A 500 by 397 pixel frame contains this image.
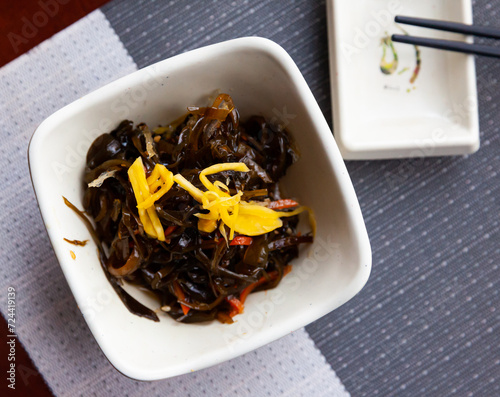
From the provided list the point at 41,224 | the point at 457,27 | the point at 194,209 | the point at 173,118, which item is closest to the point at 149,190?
the point at 194,209

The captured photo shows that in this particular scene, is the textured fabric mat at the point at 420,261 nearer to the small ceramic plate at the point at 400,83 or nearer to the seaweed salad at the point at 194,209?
the small ceramic plate at the point at 400,83

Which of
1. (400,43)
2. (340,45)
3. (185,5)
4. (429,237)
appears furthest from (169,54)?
(429,237)

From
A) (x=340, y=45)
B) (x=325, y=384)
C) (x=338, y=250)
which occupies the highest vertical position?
(x=340, y=45)

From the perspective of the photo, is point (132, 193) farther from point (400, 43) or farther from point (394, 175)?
point (400, 43)

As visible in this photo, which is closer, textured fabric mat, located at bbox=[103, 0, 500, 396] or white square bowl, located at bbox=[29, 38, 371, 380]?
white square bowl, located at bbox=[29, 38, 371, 380]

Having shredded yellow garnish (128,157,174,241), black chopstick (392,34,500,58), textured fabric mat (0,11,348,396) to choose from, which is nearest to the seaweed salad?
shredded yellow garnish (128,157,174,241)

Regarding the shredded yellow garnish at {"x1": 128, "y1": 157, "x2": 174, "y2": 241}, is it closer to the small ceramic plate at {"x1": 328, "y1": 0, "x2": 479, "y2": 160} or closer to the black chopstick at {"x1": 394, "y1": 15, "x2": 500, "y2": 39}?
the small ceramic plate at {"x1": 328, "y1": 0, "x2": 479, "y2": 160}
